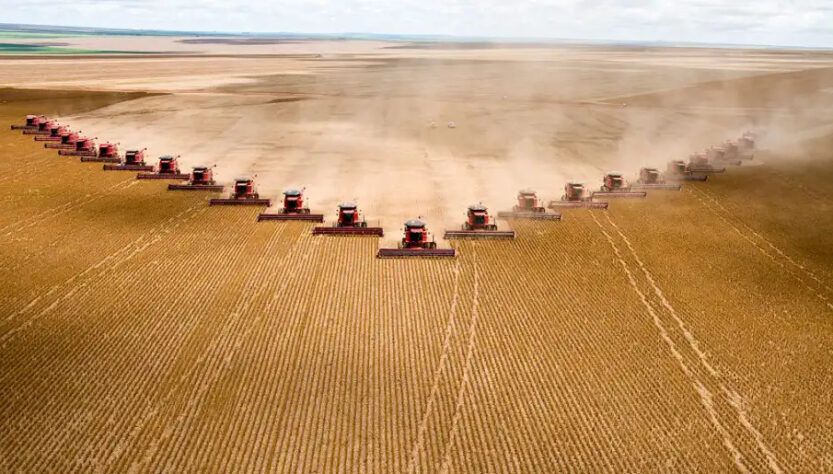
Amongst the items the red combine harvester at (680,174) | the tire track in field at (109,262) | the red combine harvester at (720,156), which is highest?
the red combine harvester at (720,156)

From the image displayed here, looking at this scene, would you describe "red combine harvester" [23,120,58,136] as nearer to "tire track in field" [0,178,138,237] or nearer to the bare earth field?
the bare earth field

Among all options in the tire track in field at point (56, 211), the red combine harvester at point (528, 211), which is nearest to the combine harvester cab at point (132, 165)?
the tire track in field at point (56, 211)

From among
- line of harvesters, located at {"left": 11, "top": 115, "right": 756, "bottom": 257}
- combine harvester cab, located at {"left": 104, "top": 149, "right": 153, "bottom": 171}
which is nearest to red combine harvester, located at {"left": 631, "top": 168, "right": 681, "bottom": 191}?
line of harvesters, located at {"left": 11, "top": 115, "right": 756, "bottom": 257}

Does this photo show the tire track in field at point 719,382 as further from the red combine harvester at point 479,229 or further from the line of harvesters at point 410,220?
the line of harvesters at point 410,220

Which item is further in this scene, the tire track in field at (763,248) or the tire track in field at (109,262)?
the tire track in field at (763,248)

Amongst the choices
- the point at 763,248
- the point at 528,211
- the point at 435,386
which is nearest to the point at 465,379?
the point at 435,386

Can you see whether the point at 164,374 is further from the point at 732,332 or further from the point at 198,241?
the point at 732,332

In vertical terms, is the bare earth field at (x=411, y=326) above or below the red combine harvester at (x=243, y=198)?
below
